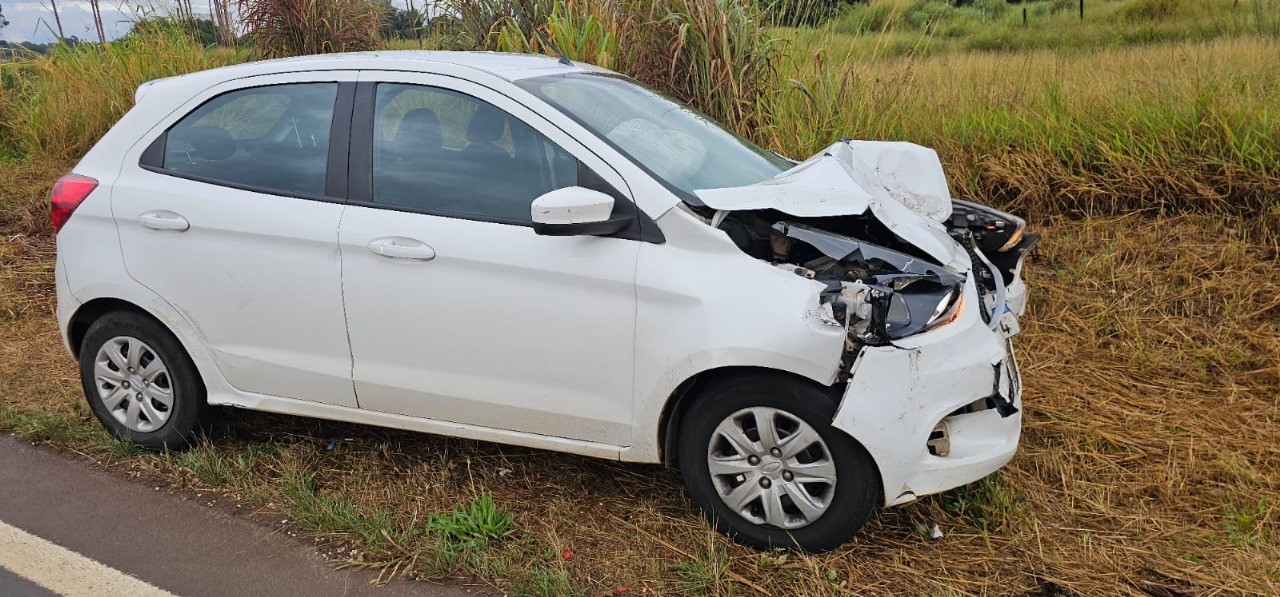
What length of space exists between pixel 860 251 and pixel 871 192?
0.95ft

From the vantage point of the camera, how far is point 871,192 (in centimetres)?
349

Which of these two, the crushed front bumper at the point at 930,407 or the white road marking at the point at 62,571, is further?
the white road marking at the point at 62,571

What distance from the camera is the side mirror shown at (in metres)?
3.14

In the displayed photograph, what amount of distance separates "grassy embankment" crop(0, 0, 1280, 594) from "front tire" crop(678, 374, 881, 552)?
3.9 inches

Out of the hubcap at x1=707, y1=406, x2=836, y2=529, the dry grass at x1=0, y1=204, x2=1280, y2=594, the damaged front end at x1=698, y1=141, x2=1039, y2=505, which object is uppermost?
the damaged front end at x1=698, y1=141, x2=1039, y2=505

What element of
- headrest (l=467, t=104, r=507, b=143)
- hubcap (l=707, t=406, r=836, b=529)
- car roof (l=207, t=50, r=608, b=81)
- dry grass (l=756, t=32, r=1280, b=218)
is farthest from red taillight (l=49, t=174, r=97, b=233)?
dry grass (l=756, t=32, r=1280, b=218)

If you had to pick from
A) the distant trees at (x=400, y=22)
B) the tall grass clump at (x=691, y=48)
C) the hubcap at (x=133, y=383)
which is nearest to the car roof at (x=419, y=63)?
the hubcap at (x=133, y=383)

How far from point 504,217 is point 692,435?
0.99 metres

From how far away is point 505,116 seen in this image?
3.55m

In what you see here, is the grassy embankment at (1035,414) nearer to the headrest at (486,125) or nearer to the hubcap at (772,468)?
the hubcap at (772,468)

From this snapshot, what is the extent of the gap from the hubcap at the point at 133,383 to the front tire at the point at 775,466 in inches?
88.1

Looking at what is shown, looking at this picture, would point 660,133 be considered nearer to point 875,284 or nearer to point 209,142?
point 875,284

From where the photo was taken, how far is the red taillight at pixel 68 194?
4035 millimetres

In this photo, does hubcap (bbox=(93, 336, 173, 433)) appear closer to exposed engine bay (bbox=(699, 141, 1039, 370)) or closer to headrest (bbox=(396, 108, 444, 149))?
headrest (bbox=(396, 108, 444, 149))
